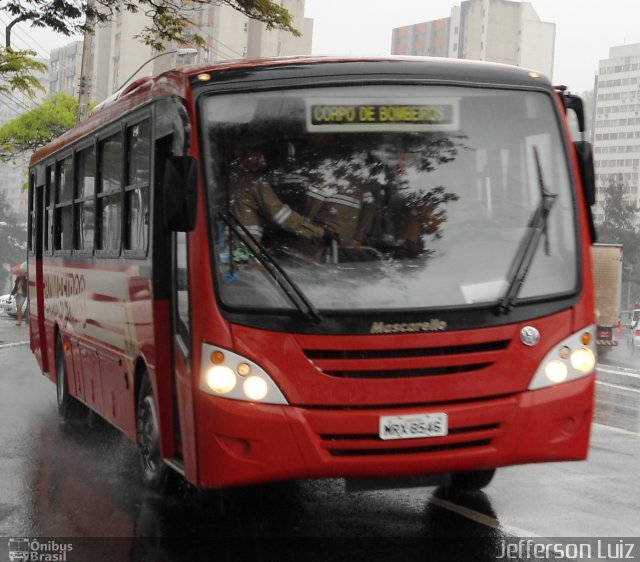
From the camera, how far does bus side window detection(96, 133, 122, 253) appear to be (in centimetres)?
935

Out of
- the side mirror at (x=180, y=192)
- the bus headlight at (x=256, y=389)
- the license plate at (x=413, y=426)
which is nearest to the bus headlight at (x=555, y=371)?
the license plate at (x=413, y=426)

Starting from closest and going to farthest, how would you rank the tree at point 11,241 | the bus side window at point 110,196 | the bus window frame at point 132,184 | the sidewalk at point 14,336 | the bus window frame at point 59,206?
the bus window frame at point 132,184 → the bus side window at point 110,196 → the bus window frame at point 59,206 → the sidewalk at point 14,336 → the tree at point 11,241

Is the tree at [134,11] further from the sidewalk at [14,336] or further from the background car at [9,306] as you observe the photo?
the background car at [9,306]

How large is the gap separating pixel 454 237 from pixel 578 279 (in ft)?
2.58

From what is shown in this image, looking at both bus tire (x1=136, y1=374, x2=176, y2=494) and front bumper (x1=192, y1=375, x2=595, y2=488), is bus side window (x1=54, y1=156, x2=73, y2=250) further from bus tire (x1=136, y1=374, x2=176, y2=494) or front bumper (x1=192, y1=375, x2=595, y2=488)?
front bumper (x1=192, y1=375, x2=595, y2=488)

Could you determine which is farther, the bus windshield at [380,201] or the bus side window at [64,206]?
the bus side window at [64,206]

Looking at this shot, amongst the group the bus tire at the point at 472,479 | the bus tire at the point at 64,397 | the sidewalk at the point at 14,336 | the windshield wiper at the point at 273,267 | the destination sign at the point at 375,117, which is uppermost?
the destination sign at the point at 375,117

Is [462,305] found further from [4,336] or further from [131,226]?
[4,336]

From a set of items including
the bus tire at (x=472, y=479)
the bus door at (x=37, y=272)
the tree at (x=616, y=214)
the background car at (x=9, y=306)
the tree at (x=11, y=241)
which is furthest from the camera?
the tree at (x=11, y=241)

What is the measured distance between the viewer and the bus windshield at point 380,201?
686cm

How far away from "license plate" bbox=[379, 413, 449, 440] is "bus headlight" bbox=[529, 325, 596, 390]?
58 cm

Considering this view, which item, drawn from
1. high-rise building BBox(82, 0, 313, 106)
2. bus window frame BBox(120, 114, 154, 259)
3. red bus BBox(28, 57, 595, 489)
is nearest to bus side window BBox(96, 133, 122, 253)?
bus window frame BBox(120, 114, 154, 259)

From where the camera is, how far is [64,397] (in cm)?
1291

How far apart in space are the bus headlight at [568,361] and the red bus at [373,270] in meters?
0.01
